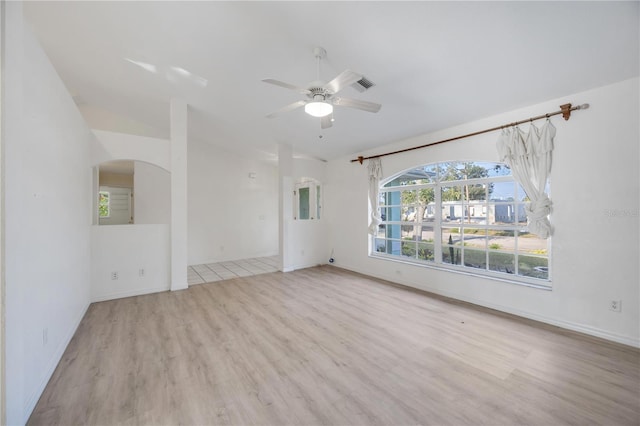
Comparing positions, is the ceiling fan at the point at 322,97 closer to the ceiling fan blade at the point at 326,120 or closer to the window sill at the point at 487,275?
the ceiling fan blade at the point at 326,120

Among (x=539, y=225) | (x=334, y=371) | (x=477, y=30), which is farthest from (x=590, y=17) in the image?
(x=334, y=371)

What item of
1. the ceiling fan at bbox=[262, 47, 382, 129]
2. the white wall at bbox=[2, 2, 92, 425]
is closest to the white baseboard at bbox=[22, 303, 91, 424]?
the white wall at bbox=[2, 2, 92, 425]

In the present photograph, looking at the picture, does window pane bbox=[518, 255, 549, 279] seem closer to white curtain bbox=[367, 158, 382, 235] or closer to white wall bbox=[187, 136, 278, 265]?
white curtain bbox=[367, 158, 382, 235]

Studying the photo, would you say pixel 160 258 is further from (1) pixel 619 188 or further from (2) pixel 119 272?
(1) pixel 619 188

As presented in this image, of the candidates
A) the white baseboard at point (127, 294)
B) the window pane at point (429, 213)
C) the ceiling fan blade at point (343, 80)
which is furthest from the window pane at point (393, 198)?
the white baseboard at point (127, 294)

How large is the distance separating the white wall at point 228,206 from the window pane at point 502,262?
578 cm

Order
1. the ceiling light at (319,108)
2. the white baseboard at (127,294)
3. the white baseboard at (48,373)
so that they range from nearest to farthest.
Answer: the white baseboard at (48,373) → the ceiling light at (319,108) → the white baseboard at (127,294)

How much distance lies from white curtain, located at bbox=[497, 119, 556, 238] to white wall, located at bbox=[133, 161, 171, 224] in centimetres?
664

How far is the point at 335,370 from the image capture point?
2.20 m

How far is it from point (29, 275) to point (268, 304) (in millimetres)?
2538

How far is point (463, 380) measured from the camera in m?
2.05

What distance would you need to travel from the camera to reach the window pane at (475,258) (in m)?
3.83

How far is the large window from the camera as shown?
3.45 m

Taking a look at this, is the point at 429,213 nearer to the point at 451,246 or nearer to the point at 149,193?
the point at 451,246
